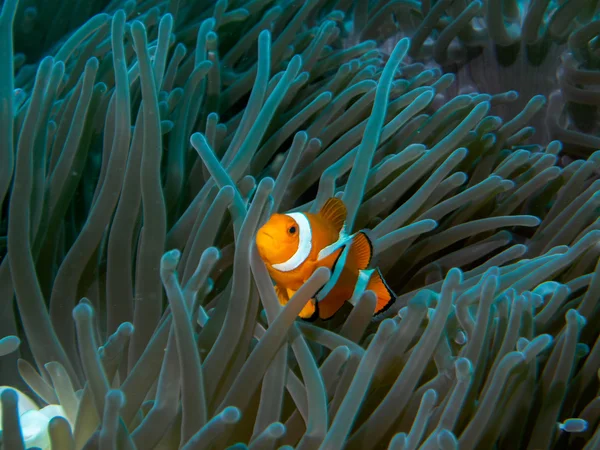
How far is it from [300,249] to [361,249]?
4.5 inches

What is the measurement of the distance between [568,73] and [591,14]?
19 cm

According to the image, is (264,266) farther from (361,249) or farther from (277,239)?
(361,249)

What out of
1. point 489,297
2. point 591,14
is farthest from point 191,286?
point 591,14

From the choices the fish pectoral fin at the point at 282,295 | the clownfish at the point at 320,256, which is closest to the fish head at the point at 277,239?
the clownfish at the point at 320,256

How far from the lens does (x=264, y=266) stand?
2.47 feet

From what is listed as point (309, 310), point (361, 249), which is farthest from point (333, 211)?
point (309, 310)

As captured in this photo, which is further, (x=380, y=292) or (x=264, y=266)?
(x=380, y=292)

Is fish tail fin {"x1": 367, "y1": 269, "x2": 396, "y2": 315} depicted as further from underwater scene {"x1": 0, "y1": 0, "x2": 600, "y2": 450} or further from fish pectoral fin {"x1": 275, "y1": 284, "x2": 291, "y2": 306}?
fish pectoral fin {"x1": 275, "y1": 284, "x2": 291, "y2": 306}

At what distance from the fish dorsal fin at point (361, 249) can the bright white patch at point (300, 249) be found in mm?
82

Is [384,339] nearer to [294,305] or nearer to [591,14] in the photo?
[294,305]

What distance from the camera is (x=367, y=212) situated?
1152mm

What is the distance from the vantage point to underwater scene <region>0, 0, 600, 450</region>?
0.72 meters

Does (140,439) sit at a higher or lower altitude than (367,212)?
lower

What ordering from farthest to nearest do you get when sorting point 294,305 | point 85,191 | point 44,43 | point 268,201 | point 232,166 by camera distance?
A: 1. point 44,43
2. point 85,191
3. point 232,166
4. point 268,201
5. point 294,305
